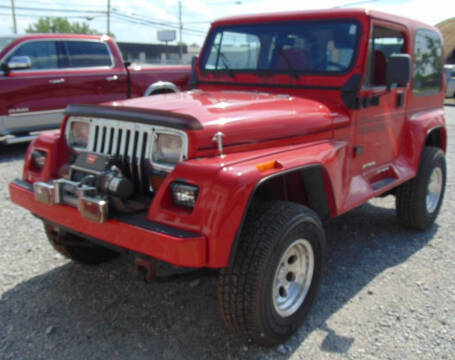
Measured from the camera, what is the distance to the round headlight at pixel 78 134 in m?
3.16

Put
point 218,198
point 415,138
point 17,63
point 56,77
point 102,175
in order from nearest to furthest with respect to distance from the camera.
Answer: point 218,198, point 102,175, point 415,138, point 17,63, point 56,77

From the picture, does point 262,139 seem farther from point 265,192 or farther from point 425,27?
point 425,27

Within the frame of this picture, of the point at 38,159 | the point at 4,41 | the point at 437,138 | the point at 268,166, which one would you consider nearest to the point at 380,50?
the point at 437,138

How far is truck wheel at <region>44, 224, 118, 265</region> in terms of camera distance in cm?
320

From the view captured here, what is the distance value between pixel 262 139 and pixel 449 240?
107 inches

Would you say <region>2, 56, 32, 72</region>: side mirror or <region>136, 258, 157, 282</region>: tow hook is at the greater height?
<region>2, 56, 32, 72</region>: side mirror

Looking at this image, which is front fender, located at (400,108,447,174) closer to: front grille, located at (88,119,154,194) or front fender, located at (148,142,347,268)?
front fender, located at (148,142,347,268)

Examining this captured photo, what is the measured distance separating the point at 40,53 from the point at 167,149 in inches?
235

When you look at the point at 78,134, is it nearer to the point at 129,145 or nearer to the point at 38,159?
the point at 38,159

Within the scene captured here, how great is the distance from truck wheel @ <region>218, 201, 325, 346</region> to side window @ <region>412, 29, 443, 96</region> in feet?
7.55

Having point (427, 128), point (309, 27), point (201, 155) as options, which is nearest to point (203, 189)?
point (201, 155)

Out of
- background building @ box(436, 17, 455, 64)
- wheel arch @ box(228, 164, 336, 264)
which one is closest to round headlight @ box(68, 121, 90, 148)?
wheel arch @ box(228, 164, 336, 264)

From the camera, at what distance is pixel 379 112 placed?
12.4 ft

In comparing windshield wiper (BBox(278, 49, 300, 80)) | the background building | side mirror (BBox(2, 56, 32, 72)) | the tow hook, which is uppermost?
the background building
